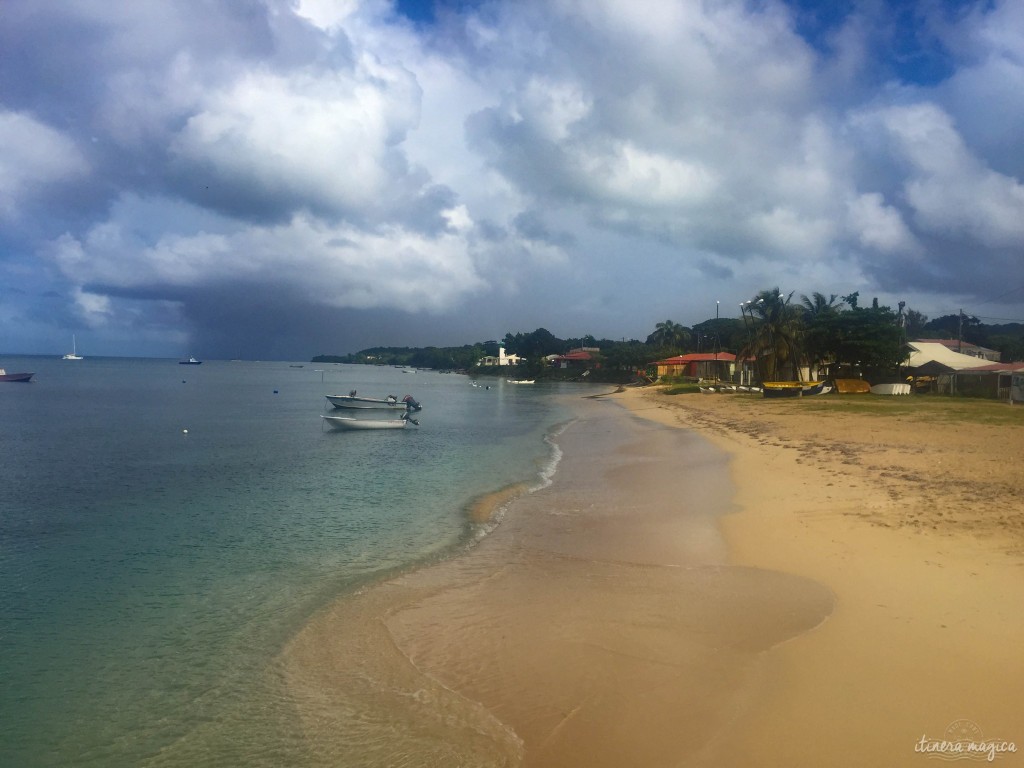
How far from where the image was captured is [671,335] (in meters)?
107

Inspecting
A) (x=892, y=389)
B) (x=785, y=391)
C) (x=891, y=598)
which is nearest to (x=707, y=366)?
(x=785, y=391)

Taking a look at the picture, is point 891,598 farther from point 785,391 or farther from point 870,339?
point 870,339

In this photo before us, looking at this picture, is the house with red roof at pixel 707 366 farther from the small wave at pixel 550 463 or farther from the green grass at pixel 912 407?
the small wave at pixel 550 463

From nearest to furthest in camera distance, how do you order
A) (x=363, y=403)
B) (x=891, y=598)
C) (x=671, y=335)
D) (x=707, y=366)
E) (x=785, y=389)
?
(x=891, y=598), (x=363, y=403), (x=785, y=389), (x=707, y=366), (x=671, y=335)

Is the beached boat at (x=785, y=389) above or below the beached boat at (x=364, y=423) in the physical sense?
above

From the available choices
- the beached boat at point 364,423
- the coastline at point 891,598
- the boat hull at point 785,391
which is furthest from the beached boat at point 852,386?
the beached boat at point 364,423

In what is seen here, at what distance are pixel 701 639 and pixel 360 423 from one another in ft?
107

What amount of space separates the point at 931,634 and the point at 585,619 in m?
3.91

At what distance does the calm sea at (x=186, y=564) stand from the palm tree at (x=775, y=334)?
28152mm

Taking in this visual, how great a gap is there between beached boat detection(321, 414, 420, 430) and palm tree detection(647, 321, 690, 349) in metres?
73.8

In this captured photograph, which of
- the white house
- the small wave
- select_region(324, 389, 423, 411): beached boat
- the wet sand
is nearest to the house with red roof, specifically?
select_region(324, 389, 423, 411): beached boat

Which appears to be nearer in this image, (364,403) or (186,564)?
(186,564)

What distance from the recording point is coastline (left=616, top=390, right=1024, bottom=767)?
573cm

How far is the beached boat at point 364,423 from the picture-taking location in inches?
1503
